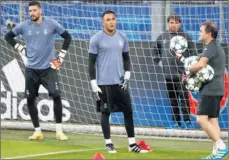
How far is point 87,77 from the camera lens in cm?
1489

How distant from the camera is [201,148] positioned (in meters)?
12.7

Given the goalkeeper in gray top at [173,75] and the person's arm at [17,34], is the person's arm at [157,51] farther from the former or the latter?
the person's arm at [17,34]

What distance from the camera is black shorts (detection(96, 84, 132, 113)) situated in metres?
11.7

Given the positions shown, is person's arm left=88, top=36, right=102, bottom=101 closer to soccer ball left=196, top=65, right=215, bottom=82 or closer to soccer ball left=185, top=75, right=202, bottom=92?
soccer ball left=185, top=75, right=202, bottom=92

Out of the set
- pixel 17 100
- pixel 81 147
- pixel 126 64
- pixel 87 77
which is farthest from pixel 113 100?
pixel 17 100

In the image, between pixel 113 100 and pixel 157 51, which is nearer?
pixel 113 100

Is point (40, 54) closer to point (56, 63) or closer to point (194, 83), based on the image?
point (56, 63)

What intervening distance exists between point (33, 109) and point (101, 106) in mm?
1894

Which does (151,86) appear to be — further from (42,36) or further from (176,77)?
(42,36)

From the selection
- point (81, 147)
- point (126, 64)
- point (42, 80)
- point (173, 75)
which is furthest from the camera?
point (173, 75)

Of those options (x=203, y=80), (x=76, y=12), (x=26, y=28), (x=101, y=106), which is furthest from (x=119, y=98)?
(x=76, y=12)

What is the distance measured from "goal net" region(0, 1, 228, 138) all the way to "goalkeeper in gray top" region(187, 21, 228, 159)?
2.95 meters

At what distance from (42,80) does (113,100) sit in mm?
1753

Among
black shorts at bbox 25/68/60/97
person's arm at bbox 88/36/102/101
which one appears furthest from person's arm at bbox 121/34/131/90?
black shorts at bbox 25/68/60/97
